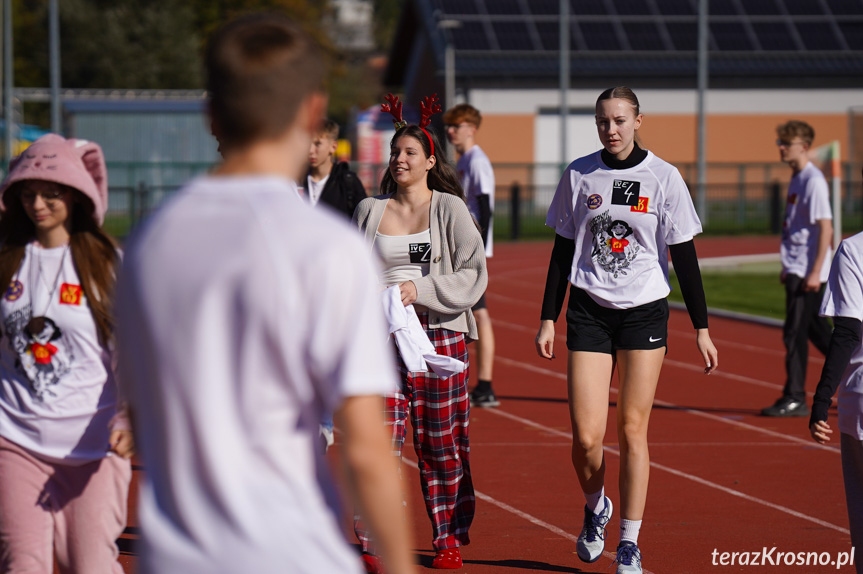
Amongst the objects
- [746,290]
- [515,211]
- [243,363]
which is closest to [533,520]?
[243,363]

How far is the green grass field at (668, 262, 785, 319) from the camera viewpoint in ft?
57.8

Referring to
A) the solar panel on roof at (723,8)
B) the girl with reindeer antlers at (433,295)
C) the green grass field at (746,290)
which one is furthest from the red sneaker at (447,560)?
the solar panel on roof at (723,8)

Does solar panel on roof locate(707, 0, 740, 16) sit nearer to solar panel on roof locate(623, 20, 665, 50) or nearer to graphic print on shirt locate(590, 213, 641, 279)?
solar panel on roof locate(623, 20, 665, 50)

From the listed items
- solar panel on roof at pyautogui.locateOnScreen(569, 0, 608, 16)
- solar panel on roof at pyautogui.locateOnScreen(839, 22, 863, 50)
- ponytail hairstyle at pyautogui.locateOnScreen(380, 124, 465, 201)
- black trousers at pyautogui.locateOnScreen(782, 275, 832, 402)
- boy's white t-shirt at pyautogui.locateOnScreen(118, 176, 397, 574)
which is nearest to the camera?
boy's white t-shirt at pyautogui.locateOnScreen(118, 176, 397, 574)

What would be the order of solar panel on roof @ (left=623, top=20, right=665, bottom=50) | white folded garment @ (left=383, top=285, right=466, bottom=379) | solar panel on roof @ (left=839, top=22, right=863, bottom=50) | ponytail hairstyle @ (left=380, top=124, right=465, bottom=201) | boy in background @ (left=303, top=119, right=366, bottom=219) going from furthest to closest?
solar panel on roof @ (left=839, top=22, right=863, bottom=50) → solar panel on roof @ (left=623, top=20, right=665, bottom=50) → boy in background @ (left=303, top=119, right=366, bottom=219) → ponytail hairstyle @ (left=380, top=124, right=465, bottom=201) → white folded garment @ (left=383, top=285, right=466, bottom=379)

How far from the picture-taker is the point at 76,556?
3.88 metres

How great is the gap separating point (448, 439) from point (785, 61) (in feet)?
136

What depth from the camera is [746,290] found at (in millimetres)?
20062

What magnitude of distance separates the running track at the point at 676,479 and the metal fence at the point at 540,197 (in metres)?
21.0

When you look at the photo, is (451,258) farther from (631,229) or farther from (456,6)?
(456,6)

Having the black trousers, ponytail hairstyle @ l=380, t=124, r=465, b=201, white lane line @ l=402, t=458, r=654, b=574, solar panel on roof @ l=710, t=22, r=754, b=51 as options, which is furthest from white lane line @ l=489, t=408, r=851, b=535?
solar panel on roof @ l=710, t=22, r=754, b=51

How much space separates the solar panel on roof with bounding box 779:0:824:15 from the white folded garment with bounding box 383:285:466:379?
42.6 metres

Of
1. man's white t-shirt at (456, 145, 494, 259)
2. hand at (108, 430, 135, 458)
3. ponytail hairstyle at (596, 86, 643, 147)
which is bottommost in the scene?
hand at (108, 430, 135, 458)

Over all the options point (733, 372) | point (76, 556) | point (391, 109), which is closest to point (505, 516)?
point (391, 109)
